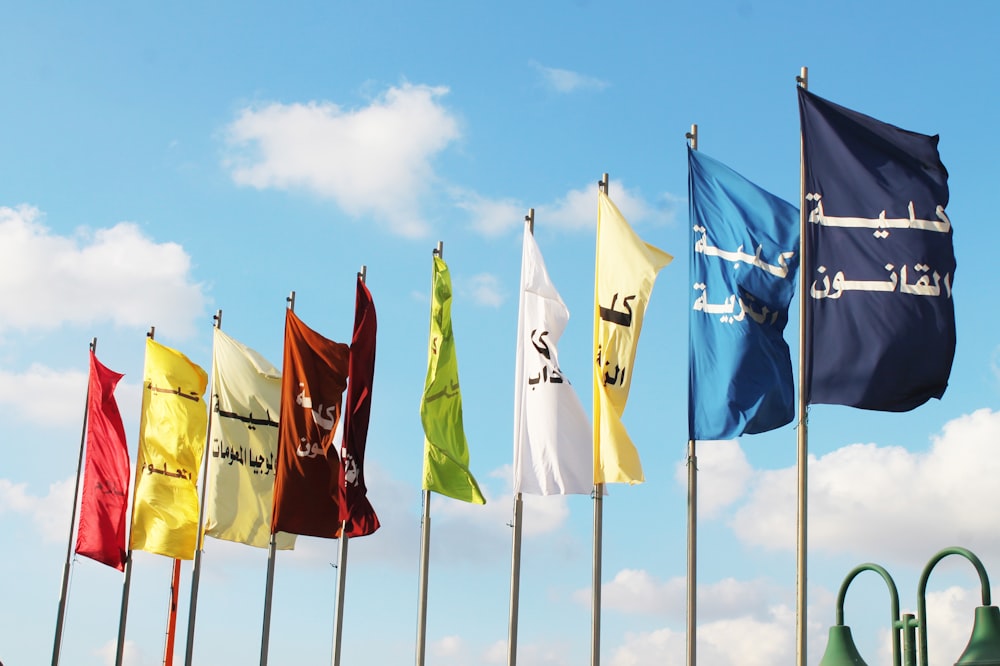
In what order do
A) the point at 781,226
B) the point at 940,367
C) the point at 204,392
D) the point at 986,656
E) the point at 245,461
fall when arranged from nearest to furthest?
the point at 986,656
the point at 940,367
the point at 781,226
the point at 245,461
the point at 204,392

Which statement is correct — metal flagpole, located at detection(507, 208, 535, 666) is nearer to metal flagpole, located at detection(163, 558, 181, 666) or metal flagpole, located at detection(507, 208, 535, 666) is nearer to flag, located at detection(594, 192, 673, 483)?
flag, located at detection(594, 192, 673, 483)

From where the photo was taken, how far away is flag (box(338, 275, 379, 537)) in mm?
25344

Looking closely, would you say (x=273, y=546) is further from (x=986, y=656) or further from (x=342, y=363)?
(x=986, y=656)

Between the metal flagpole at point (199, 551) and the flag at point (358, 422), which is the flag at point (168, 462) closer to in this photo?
the metal flagpole at point (199, 551)

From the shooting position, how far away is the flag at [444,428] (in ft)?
78.8

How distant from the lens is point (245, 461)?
31281 mm

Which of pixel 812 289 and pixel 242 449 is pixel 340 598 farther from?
pixel 812 289

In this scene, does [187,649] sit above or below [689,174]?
below

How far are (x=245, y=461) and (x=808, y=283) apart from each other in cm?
1742

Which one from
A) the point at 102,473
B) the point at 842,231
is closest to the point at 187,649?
the point at 102,473

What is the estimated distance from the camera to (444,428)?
24.2 meters

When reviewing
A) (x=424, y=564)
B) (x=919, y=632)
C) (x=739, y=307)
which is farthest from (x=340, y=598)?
(x=919, y=632)

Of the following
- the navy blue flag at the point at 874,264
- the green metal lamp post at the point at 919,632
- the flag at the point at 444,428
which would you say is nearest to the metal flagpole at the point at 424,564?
the flag at the point at 444,428

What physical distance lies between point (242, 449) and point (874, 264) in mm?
17965
